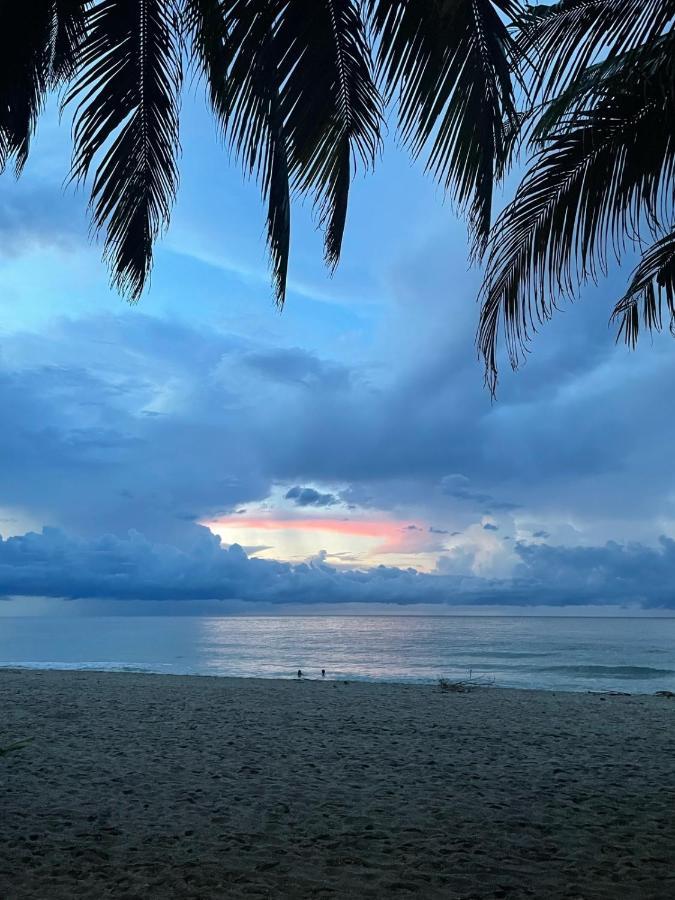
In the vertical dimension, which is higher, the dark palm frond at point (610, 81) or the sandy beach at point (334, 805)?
the dark palm frond at point (610, 81)

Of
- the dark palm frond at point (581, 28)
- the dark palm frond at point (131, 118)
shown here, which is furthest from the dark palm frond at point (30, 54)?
the dark palm frond at point (581, 28)

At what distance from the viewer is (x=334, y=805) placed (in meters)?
5.18

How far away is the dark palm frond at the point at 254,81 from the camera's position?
3.62 metres

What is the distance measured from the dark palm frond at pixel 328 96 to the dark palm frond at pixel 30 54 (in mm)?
1120

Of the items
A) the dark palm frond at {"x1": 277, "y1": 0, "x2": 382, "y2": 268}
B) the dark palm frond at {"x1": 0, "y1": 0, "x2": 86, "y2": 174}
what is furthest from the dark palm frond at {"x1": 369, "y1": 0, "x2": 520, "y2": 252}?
the dark palm frond at {"x1": 0, "y1": 0, "x2": 86, "y2": 174}

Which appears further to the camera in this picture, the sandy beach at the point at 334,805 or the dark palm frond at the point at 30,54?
the sandy beach at the point at 334,805

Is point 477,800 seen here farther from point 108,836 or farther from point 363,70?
point 363,70

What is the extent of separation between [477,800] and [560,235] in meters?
4.24

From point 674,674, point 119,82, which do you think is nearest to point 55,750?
A: point 119,82

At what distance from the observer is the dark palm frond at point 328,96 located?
144 inches

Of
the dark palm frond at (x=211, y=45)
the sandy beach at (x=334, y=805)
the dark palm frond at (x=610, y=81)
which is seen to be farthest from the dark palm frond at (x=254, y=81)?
the sandy beach at (x=334, y=805)

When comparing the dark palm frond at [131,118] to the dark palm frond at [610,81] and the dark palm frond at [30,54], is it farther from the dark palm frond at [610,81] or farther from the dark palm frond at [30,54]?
the dark palm frond at [610,81]

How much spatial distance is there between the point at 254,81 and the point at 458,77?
1.14 meters

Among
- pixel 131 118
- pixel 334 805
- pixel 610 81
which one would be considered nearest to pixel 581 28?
pixel 610 81
